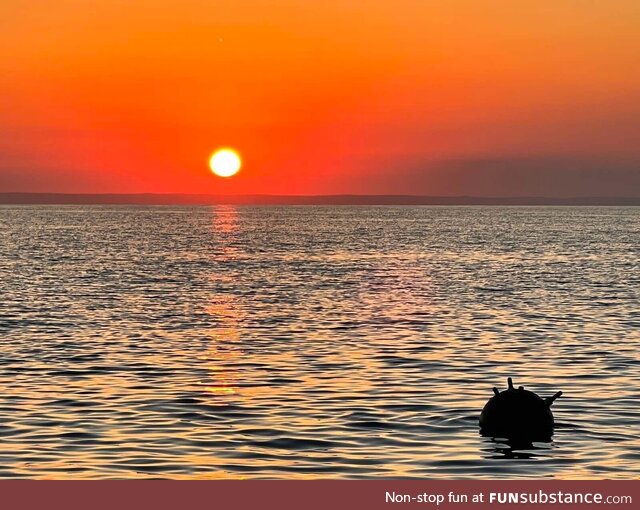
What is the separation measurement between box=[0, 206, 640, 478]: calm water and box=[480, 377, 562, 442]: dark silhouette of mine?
407mm

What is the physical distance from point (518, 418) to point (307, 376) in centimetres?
872

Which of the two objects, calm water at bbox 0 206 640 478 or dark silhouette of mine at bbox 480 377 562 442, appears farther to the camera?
dark silhouette of mine at bbox 480 377 562 442

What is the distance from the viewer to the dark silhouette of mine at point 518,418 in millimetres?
22438

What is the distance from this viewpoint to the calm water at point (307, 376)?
818 inches

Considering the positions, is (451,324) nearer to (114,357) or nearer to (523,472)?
(114,357)

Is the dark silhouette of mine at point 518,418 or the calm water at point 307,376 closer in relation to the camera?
the calm water at point 307,376

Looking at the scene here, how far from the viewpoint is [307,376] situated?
1193 inches

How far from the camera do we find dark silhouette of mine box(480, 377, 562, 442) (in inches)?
883

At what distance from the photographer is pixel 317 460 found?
67.7ft

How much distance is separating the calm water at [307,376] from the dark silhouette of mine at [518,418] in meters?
0.41

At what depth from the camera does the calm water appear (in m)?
20.8

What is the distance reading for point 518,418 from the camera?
22.5 m

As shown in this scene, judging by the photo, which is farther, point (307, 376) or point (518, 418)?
point (307, 376)
